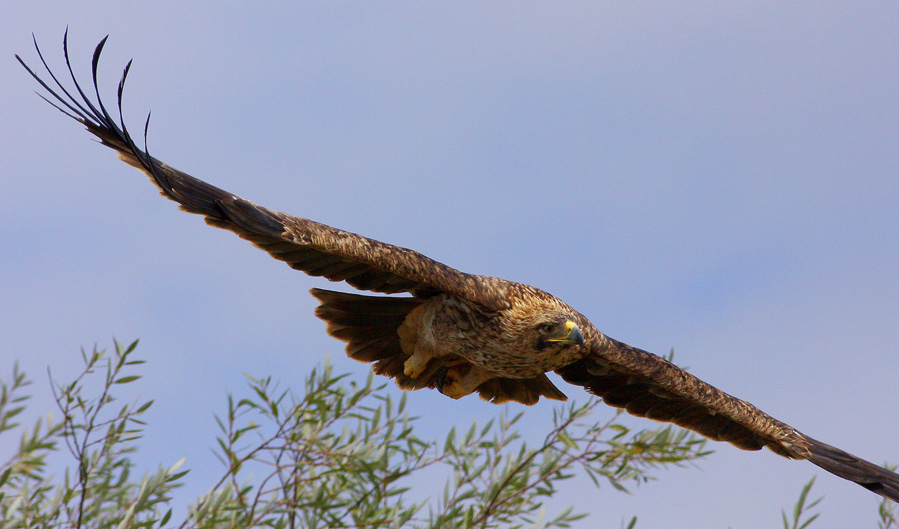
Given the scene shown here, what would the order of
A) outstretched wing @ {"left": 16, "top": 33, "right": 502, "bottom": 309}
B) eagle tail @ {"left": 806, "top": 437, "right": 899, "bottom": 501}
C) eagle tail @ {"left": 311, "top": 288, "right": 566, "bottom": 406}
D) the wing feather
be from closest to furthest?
outstretched wing @ {"left": 16, "top": 33, "right": 502, "bottom": 309} < eagle tail @ {"left": 311, "top": 288, "right": 566, "bottom": 406} < the wing feather < eagle tail @ {"left": 806, "top": 437, "right": 899, "bottom": 501}

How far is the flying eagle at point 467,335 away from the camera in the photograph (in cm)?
551

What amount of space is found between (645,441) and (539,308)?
1409mm

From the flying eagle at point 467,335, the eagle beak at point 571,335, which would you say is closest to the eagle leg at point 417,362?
the flying eagle at point 467,335

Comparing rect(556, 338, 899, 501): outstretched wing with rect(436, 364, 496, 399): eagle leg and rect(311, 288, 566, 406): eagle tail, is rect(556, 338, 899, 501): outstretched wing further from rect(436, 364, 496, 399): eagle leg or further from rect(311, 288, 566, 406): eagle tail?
rect(311, 288, 566, 406): eagle tail

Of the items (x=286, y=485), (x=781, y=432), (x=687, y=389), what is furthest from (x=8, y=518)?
(x=781, y=432)

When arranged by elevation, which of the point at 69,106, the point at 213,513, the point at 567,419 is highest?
the point at 69,106

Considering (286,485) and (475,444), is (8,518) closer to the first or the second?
(286,485)

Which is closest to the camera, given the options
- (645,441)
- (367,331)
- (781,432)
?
(645,441)

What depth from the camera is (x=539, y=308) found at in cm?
643

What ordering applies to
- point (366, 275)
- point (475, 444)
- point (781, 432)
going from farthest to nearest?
point (781, 432)
point (366, 275)
point (475, 444)

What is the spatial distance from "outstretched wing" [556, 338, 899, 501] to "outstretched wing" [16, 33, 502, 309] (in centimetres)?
125

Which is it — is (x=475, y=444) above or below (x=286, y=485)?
above

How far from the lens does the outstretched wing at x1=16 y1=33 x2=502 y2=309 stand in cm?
509

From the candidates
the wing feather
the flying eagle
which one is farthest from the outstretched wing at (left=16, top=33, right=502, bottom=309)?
the wing feather
